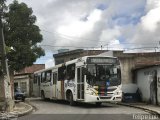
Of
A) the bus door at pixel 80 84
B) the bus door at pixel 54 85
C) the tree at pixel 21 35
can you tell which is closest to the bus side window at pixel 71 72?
the bus door at pixel 80 84

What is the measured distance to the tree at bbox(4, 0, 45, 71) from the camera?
30.7m

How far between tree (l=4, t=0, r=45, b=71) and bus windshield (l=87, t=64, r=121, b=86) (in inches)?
292

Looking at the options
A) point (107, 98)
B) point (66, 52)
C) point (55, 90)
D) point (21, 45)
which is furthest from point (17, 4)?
point (66, 52)

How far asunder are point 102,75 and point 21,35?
8.55 meters

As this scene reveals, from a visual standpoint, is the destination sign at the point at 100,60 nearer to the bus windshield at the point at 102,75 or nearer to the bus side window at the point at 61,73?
the bus windshield at the point at 102,75

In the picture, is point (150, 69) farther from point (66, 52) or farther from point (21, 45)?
point (66, 52)

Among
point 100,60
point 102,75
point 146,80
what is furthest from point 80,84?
point 146,80

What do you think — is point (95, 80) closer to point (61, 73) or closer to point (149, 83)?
point (149, 83)

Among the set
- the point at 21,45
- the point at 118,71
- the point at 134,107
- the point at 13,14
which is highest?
the point at 13,14

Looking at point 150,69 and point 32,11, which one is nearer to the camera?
point 150,69

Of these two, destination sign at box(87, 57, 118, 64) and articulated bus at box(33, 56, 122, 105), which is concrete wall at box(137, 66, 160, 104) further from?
destination sign at box(87, 57, 118, 64)

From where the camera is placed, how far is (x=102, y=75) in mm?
25656

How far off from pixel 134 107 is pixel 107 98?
2098 mm

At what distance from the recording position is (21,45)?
30547 millimetres
